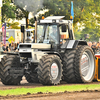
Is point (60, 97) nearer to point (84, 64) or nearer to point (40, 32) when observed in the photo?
point (40, 32)

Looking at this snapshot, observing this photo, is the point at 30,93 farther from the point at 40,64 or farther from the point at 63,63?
the point at 63,63

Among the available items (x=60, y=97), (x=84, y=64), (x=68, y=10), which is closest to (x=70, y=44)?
(x=84, y=64)

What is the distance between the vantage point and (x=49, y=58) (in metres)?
13.0

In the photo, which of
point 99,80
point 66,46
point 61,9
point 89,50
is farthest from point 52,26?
point 61,9

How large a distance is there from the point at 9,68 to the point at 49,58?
5.43 ft

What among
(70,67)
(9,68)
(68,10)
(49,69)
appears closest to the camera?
(49,69)

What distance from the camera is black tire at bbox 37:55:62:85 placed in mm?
12812

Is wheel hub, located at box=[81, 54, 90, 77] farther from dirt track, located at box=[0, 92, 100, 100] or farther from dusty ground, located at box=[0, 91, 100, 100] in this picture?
dusty ground, located at box=[0, 91, 100, 100]

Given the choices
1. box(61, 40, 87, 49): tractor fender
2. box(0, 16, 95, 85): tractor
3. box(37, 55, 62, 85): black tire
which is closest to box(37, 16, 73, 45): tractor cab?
box(0, 16, 95, 85): tractor

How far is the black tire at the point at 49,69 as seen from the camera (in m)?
12.8

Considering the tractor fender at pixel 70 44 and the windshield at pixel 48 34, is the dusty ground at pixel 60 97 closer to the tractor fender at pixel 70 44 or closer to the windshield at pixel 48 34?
the tractor fender at pixel 70 44

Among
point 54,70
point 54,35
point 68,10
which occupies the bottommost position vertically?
point 54,70

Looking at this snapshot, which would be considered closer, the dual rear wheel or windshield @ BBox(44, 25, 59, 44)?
the dual rear wheel

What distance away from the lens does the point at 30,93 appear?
1080 centimetres
